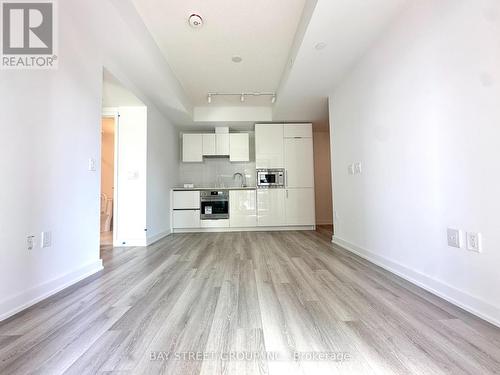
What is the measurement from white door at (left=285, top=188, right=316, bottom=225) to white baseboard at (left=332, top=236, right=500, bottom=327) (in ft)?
7.76

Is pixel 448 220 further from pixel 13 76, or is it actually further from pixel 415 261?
pixel 13 76

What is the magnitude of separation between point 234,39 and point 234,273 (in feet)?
8.43

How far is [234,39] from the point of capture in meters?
2.66

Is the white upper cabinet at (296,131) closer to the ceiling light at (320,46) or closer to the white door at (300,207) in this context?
the white door at (300,207)

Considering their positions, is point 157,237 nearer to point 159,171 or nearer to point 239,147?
point 159,171

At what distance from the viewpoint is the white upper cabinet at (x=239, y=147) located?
5117 mm

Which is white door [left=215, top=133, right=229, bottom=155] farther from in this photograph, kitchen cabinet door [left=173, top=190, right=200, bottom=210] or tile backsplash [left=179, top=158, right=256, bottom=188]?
kitchen cabinet door [left=173, top=190, right=200, bottom=210]

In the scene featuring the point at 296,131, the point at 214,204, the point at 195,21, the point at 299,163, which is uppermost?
the point at 195,21

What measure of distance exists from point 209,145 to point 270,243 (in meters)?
2.71

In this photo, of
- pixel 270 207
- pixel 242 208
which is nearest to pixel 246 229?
pixel 242 208

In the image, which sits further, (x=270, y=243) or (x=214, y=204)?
(x=214, y=204)

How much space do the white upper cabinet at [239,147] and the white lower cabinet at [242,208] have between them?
2.68ft

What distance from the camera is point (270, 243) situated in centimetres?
351

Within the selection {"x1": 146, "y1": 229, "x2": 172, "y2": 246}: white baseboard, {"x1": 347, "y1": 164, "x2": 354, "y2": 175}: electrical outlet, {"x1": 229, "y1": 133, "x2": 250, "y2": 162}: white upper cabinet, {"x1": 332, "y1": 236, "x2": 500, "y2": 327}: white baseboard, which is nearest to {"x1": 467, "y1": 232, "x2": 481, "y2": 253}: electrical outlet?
{"x1": 332, "y1": 236, "x2": 500, "y2": 327}: white baseboard
